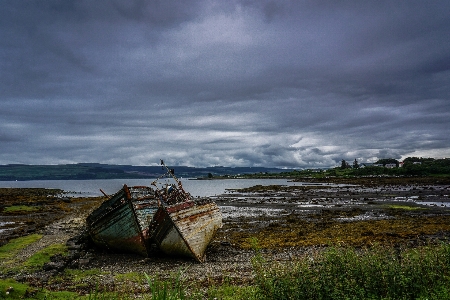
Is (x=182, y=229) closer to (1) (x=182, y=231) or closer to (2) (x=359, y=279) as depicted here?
(1) (x=182, y=231)

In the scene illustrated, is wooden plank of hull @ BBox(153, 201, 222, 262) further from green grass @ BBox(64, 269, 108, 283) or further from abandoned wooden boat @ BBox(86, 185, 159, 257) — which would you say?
green grass @ BBox(64, 269, 108, 283)

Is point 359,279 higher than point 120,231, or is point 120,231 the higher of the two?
point 359,279

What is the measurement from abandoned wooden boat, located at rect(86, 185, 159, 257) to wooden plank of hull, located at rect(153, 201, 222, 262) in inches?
47.7

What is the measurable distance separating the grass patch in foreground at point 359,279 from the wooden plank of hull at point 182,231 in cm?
949

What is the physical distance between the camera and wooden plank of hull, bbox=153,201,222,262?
754 inches

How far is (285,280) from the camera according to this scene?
379 inches

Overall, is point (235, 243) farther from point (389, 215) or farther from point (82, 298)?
point (389, 215)

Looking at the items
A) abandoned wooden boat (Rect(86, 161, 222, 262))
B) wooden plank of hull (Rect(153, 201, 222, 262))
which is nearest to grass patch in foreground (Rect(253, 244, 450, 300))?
wooden plank of hull (Rect(153, 201, 222, 262))

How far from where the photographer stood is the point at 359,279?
1017 cm

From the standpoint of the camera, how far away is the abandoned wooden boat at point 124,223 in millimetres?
20688

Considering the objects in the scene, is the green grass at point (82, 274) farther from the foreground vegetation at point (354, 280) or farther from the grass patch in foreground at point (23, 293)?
the foreground vegetation at point (354, 280)

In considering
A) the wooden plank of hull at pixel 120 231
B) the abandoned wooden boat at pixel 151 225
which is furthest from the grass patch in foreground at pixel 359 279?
the wooden plank of hull at pixel 120 231

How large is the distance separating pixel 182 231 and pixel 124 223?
4313mm

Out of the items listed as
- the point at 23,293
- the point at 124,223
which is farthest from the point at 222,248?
the point at 23,293
